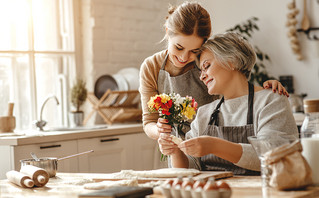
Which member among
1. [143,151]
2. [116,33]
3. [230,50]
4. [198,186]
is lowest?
[143,151]

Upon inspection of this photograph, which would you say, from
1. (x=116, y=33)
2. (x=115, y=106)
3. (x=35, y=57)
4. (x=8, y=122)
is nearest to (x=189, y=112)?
(x=8, y=122)

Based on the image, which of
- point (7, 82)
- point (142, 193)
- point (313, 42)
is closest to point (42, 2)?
point (7, 82)

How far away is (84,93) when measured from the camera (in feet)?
14.9

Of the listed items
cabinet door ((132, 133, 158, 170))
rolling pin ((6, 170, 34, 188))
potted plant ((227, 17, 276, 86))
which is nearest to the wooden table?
rolling pin ((6, 170, 34, 188))

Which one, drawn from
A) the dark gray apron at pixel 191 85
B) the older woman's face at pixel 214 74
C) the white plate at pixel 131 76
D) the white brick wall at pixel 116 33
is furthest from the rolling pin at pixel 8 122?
the older woman's face at pixel 214 74

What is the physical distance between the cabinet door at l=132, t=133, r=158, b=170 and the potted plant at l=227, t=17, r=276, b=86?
132cm

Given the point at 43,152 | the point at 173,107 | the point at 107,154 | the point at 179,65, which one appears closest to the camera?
the point at 173,107

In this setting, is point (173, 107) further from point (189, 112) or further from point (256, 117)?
point (256, 117)

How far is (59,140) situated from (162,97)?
1843mm

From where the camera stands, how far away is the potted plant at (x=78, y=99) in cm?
451

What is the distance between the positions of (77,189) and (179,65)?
1070 mm

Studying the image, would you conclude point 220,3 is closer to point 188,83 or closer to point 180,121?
point 188,83

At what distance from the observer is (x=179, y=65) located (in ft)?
9.00

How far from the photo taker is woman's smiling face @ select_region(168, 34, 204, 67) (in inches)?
98.7
